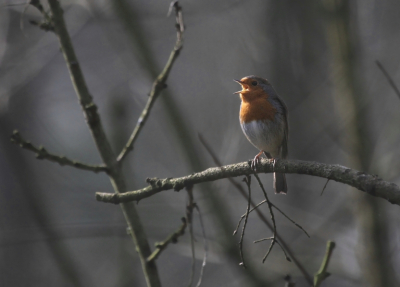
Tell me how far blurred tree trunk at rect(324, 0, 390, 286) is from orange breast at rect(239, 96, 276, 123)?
2492 mm

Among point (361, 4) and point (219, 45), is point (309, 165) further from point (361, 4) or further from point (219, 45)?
point (219, 45)

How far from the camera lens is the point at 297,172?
7.32ft

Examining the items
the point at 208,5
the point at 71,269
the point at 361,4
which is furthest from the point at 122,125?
the point at 361,4

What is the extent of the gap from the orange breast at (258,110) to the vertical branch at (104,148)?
196 centimetres

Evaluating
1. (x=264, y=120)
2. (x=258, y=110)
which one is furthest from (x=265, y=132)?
(x=258, y=110)

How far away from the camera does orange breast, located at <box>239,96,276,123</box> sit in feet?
15.0

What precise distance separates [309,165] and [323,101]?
7.10 metres

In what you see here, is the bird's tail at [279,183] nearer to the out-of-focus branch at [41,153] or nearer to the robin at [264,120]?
the robin at [264,120]

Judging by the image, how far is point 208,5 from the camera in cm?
786

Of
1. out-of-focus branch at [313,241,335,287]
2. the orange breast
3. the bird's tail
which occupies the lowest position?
out-of-focus branch at [313,241,335,287]

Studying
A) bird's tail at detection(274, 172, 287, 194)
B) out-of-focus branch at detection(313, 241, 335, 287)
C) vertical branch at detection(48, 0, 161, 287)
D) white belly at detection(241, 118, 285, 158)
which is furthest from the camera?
bird's tail at detection(274, 172, 287, 194)

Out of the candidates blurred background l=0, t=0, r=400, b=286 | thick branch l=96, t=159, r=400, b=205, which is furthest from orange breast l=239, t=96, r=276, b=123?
thick branch l=96, t=159, r=400, b=205

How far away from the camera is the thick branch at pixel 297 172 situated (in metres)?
1.69

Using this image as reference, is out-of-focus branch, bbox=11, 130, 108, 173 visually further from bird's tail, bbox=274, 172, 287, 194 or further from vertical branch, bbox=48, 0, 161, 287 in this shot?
bird's tail, bbox=274, 172, 287, 194
